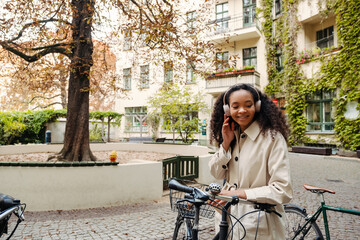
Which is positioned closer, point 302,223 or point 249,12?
point 302,223

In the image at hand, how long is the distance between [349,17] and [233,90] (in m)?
15.7

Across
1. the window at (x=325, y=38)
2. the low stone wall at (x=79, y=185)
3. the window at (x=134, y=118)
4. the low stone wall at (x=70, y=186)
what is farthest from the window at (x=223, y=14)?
the low stone wall at (x=70, y=186)

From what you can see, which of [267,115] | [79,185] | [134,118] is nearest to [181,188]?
[267,115]

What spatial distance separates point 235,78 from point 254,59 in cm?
312

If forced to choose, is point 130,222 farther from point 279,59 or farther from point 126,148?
point 279,59

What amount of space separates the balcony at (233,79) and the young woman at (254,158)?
16.9 metres

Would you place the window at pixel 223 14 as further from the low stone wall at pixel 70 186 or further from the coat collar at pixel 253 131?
the coat collar at pixel 253 131

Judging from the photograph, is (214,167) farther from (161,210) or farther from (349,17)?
(349,17)

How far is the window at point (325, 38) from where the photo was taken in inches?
609

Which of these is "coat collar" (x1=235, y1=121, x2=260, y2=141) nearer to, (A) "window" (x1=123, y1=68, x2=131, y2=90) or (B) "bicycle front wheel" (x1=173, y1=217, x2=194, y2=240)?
(B) "bicycle front wheel" (x1=173, y1=217, x2=194, y2=240)

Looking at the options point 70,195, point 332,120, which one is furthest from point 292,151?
point 70,195

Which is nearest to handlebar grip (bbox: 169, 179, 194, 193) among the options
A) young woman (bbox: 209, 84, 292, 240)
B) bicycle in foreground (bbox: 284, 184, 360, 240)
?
young woman (bbox: 209, 84, 292, 240)

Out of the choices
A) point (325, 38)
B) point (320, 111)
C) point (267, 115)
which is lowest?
point (267, 115)

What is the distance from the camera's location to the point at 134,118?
26.9 m
